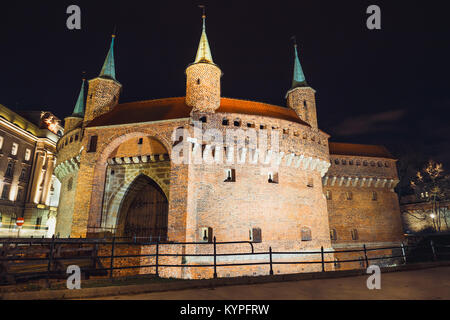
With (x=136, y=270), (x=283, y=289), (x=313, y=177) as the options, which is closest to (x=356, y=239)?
(x=313, y=177)

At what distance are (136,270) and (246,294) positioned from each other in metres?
8.76

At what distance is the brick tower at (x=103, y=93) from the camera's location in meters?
21.7

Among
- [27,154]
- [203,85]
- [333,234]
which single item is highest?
[27,154]

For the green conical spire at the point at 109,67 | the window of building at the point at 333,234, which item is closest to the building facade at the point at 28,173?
the green conical spire at the point at 109,67

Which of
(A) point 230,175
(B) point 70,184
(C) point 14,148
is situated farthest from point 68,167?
(C) point 14,148

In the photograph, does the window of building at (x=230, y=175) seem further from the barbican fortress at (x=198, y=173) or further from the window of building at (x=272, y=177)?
the window of building at (x=272, y=177)

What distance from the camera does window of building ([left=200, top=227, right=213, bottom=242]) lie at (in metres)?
17.0

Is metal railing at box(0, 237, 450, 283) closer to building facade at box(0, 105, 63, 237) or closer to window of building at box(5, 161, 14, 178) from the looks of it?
building facade at box(0, 105, 63, 237)

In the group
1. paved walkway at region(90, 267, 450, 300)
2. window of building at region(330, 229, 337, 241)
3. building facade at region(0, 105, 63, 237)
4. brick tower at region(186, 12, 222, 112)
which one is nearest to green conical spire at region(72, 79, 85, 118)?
building facade at region(0, 105, 63, 237)

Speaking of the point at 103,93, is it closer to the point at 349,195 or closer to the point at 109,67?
the point at 109,67

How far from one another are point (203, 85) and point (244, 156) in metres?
5.68

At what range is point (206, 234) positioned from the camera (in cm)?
1714

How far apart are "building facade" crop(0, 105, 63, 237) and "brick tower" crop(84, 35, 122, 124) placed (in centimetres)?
1796
